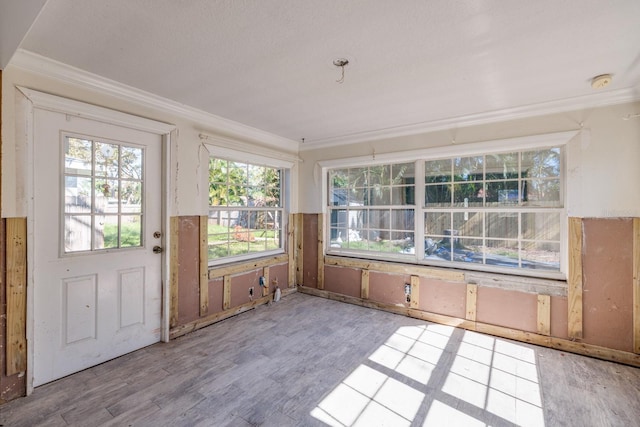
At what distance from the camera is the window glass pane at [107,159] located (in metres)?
2.60

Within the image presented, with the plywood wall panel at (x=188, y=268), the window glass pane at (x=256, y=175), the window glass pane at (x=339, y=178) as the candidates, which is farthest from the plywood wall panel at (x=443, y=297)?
the plywood wall panel at (x=188, y=268)

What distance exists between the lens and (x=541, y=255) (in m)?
3.18

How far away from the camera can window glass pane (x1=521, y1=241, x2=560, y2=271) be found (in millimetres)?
3115

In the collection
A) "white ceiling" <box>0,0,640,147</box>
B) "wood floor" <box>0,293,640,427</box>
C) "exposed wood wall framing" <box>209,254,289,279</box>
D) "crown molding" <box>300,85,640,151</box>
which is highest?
"white ceiling" <box>0,0,640,147</box>

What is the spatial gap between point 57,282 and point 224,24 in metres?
2.43

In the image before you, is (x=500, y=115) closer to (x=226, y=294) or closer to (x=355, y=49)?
(x=355, y=49)

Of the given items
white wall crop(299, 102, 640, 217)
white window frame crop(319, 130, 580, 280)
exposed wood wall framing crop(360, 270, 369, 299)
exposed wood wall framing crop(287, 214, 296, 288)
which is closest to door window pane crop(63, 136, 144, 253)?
exposed wood wall framing crop(287, 214, 296, 288)

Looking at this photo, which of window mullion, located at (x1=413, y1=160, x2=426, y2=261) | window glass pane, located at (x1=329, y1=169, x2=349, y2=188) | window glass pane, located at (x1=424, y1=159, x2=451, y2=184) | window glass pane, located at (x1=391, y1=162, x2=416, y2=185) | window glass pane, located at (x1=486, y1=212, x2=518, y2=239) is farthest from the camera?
window glass pane, located at (x1=329, y1=169, x2=349, y2=188)

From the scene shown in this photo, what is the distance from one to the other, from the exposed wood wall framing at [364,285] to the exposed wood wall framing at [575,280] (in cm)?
226

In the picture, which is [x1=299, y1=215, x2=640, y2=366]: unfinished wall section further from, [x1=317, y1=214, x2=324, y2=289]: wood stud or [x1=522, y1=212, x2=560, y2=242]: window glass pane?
[x1=317, y1=214, x2=324, y2=289]: wood stud

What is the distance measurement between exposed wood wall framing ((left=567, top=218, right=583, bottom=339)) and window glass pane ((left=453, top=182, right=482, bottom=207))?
89 cm

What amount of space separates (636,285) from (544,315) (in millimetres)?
797

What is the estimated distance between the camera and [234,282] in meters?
3.82

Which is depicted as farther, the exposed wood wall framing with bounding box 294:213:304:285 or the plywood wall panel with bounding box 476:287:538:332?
the exposed wood wall framing with bounding box 294:213:304:285
